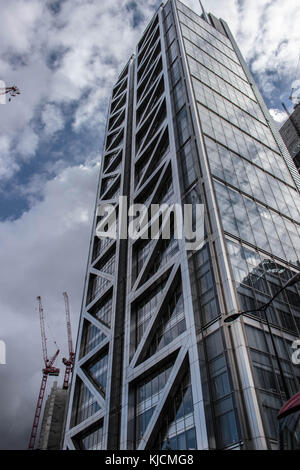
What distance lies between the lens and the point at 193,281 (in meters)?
34.5

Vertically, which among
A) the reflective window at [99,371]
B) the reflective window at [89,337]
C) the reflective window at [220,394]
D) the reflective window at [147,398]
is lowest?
the reflective window at [220,394]

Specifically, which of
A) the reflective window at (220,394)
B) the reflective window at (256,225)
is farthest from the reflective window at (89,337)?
the reflective window at (220,394)

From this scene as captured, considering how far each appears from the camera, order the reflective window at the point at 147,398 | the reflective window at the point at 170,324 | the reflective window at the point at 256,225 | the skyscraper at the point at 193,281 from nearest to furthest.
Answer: the skyscraper at the point at 193,281, the reflective window at the point at 147,398, the reflective window at the point at 170,324, the reflective window at the point at 256,225

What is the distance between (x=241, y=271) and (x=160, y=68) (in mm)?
50846

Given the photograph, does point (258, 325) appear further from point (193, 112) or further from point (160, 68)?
point (160, 68)

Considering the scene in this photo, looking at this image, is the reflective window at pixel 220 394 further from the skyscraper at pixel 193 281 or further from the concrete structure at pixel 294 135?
the concrete structure at pixel 294 135

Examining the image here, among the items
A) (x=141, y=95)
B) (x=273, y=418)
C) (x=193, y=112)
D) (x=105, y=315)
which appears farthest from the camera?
(x=141, y=95)

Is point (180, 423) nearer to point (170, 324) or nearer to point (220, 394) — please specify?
point (220, 394)

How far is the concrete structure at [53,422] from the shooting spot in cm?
10450

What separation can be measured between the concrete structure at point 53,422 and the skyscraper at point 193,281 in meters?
65.5

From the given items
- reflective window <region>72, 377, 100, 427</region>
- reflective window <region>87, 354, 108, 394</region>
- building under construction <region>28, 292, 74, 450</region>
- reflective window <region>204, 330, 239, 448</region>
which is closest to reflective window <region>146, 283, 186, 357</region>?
reflective window <region>204, 330, 239, 448</region>

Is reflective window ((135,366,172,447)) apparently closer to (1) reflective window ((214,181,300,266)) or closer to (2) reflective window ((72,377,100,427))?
(2) reflective window ((72,377,100,427))

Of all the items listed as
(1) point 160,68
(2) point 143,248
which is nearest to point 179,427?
(2) point 143,248

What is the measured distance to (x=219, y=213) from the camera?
122ft
